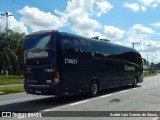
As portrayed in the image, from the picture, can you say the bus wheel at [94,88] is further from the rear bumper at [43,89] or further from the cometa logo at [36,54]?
the cometa logo at [36,54]

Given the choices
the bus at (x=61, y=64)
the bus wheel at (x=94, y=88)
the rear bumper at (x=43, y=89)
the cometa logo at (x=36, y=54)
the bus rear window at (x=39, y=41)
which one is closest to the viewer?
the rear bumper at (x=43, y=89)

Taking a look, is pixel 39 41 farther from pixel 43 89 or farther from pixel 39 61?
pixel 43 89

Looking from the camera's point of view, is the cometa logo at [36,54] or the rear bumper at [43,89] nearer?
the rear bumper at [43,89]

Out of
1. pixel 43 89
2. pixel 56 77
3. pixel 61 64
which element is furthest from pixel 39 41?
pixel 43 89

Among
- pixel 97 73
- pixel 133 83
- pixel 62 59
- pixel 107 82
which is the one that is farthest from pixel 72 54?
pixel 133 83

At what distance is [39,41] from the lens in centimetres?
1617

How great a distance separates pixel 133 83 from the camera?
88.8ft

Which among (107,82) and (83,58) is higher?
(83,58)

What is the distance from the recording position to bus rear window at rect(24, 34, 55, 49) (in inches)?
622

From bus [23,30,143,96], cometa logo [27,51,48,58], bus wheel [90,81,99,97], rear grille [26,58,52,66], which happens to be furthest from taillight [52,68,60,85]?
bus wheel [90,81,99,97]

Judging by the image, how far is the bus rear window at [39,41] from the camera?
15.8 meters

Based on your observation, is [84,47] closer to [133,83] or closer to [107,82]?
[107,82]

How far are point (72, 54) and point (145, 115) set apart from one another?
5957 millimetres

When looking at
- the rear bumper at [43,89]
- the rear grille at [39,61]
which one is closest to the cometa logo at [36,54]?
the rear grille at [39,61]
